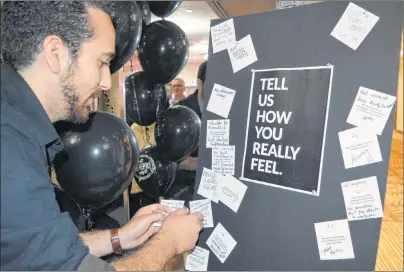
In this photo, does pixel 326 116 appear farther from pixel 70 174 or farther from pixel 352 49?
pixel 70 174

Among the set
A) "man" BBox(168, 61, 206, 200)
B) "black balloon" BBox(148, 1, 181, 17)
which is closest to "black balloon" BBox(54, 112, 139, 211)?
"black balloon" BBox(148, 1, 181, 17)

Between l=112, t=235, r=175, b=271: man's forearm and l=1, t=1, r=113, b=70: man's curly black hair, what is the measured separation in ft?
2.18

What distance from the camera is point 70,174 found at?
1.52 m

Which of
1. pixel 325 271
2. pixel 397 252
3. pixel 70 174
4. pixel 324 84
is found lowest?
pixel 397 252

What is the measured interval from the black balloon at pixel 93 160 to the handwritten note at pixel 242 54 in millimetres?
583

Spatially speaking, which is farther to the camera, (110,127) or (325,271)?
(110,127)

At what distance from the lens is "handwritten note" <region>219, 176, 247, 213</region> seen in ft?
5.09

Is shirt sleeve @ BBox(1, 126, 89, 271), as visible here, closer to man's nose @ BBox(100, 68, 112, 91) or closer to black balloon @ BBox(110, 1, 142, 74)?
man's nose @ BBox(100, 68, 112, 91)

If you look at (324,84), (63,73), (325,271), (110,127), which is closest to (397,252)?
(325,271)

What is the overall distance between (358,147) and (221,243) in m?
0.71

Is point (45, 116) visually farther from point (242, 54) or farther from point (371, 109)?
point (371, 109)

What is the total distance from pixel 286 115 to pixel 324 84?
0.60 feet

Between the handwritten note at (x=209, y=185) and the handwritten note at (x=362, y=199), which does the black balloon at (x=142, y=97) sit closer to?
the handwritten note at (x=209, y=185)

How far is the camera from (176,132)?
2.34m
